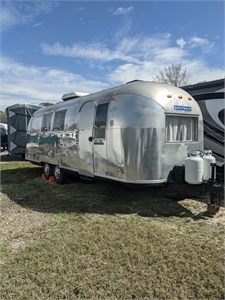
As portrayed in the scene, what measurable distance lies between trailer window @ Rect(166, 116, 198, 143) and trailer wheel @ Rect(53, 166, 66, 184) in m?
4.01

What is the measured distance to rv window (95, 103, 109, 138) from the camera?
5.99 meters

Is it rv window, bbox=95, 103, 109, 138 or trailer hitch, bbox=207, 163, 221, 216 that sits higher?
rv window, bbox=95, 103, 109, 138

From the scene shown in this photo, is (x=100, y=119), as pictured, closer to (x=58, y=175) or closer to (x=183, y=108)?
(x=183, y=108)

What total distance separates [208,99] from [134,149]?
11.5ft

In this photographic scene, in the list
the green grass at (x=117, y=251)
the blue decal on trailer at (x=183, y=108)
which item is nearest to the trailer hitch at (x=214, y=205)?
the green grass at (x=117, y=251)

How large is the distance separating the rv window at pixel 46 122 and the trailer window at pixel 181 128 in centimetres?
481

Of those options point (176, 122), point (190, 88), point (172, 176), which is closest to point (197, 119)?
point (176, 122)

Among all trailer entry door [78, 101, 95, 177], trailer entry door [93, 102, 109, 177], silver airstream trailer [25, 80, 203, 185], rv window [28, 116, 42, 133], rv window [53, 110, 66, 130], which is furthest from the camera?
rv window [28, 116, 42, 133]

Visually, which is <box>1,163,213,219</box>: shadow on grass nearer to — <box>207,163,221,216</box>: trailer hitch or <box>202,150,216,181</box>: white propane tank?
<box>207,163,221,216</box>: trailer hitch

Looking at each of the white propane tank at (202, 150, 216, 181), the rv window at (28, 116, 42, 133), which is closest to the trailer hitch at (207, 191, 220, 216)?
the white propane tank at (202, 150, 216, 181)

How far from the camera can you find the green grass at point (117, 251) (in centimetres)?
294

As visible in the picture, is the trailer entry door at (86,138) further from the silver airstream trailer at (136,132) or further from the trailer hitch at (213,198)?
the trailer hitch at (213,198)

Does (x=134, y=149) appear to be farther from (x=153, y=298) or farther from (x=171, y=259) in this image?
(x=153, y=298)

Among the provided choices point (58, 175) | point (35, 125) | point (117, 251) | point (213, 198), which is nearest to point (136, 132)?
point (213, 198)
